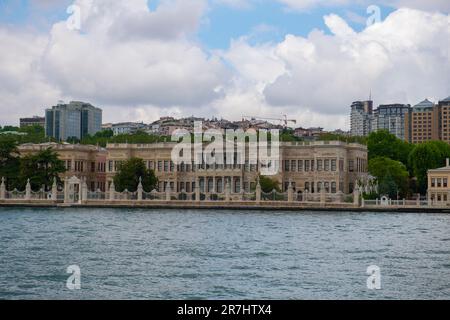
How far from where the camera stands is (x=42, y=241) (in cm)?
3281

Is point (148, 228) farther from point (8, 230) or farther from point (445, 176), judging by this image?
point (445, 176)

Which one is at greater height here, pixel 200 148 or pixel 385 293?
pixel 200 148

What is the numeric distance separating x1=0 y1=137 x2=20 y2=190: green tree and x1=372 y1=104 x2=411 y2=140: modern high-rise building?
106 meters

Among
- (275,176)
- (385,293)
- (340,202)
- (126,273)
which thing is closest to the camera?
(385,293)

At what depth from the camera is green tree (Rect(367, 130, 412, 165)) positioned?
92625 millimetres

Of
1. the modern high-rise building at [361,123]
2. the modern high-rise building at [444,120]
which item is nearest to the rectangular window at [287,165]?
the modern high-rise building at [444,120]

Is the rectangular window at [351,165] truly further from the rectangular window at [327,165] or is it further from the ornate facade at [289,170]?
the rectangular window at [327,165]

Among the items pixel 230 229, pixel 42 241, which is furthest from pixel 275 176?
pixel 42 241

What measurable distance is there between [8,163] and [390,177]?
33.7 m

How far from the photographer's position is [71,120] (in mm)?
152750

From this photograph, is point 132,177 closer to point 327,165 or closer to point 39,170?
point 39,170

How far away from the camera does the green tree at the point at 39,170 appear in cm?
7181

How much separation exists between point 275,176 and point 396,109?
111 meters

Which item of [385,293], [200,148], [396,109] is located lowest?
[385,293]
